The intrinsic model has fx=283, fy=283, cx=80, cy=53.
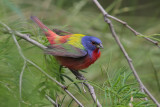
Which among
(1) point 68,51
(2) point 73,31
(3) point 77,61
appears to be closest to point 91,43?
(3) point 77,61

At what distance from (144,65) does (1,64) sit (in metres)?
4.83

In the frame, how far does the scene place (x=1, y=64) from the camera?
8.34 ft

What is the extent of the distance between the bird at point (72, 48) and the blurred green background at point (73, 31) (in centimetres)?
14

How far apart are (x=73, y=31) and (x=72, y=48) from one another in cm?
282

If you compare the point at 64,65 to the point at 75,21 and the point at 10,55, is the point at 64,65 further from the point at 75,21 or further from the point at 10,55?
the point at 75,21

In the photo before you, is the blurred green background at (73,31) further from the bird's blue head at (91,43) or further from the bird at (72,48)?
the bird's blue head at (91,43)

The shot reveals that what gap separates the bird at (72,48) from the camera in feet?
11.9

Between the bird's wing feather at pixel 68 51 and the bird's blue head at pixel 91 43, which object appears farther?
the bird's blue head at pixel 91 43

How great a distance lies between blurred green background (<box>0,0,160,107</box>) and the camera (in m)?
2.40

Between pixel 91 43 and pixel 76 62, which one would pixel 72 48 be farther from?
pixel 91 43

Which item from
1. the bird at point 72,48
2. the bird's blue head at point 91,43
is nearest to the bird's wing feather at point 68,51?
the bird at point 72,48

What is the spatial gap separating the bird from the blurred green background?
0.14 m

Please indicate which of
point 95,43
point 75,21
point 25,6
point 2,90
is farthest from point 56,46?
point 25,6

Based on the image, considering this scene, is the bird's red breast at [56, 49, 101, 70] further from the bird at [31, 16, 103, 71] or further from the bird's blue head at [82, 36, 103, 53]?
the bird's blue head at [82, 36, 103, 53]
